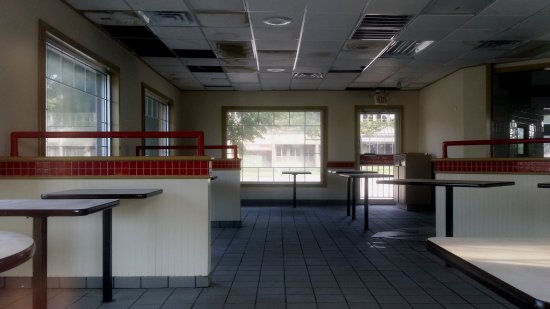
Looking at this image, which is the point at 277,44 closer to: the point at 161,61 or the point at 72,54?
the point at 161,61

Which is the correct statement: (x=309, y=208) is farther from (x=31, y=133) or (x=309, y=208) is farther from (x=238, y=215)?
(x=31, y=133)

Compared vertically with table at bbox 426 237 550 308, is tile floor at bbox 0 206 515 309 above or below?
below

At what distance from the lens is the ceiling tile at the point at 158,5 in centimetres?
476

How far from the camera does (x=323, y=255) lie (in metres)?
4.97

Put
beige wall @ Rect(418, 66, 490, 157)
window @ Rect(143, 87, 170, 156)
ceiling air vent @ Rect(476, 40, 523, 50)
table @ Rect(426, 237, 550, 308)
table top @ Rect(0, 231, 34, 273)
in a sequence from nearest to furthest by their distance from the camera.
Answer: table @ Rect(426, 237, 550, 308) < table top @ Rect(0, 231, 34, 273) < ceiling air vent @ Rect(476, 40, 523, 50) < beige wall @ Rect(418, 66, 490, 157) < window @ Rect(143, 87, 170, 156)

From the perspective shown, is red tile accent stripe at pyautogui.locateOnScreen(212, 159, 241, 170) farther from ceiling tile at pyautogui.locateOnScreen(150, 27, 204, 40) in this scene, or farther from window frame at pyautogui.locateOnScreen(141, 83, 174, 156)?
ceiling tile at pyautogui.locateOnScreen(150, 27, 204, 40)

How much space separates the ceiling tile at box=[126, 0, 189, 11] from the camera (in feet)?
15.6

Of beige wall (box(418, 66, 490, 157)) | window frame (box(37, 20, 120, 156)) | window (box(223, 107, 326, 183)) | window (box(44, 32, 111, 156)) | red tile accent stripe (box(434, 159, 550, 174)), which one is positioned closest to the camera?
window frame (box(37, 20, 120, 156))

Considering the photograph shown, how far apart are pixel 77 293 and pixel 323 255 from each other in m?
2.56

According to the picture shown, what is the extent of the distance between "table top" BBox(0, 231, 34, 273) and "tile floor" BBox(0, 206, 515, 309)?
187 cm

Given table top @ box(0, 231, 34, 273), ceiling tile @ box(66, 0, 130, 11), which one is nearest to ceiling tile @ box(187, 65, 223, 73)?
ceiling tile @ box(66, 0, 130, 11)

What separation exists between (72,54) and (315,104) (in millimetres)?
6457

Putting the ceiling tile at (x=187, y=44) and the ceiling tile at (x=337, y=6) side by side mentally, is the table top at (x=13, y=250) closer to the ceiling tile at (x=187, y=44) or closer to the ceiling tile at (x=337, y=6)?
the ceiling tile at (x=337, y=6)

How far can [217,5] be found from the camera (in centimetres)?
486
